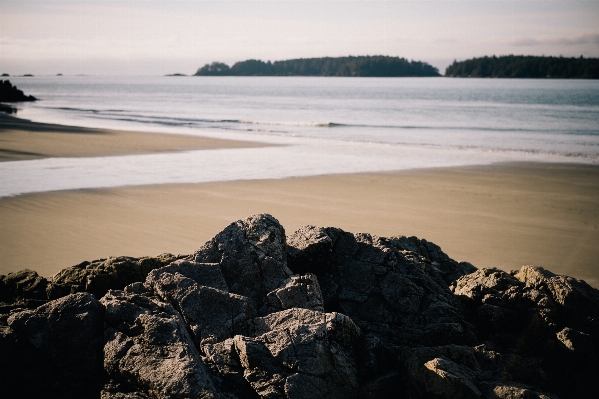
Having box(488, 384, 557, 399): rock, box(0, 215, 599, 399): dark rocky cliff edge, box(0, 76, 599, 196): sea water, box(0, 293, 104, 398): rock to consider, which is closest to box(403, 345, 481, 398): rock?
box(0, 215, 599, 399): dark rocky cliff edge

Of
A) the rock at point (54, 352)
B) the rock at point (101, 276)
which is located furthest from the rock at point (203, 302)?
the rock at point (101, 276)

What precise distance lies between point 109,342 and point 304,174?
13.5 meters

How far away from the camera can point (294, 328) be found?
14.9 feet

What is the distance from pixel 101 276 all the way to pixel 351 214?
756 cm

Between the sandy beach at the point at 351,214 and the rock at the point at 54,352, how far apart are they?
4.04 m

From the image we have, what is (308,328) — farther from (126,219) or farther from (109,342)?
(126,219)

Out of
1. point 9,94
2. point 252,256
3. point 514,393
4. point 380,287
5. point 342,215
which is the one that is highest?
point 9,94

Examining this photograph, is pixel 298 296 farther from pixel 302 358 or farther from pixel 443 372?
pixel 443 372

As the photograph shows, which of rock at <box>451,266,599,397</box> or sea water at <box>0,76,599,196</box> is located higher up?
rock at <box>451,266,599,397</box>

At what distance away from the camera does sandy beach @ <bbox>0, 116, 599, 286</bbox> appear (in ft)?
32.0

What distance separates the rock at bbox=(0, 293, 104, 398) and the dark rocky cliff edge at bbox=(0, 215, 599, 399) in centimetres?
1

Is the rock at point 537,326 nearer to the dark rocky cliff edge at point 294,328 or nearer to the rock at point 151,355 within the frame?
the dark rocky cliff edge at point 294,328

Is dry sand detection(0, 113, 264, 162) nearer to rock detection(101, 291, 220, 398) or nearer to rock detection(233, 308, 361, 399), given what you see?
rock detection(101, 291, 220, 398)

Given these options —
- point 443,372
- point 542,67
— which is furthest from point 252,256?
point 542,67
